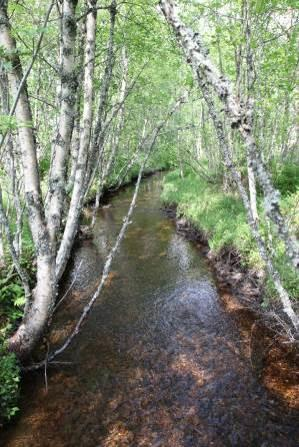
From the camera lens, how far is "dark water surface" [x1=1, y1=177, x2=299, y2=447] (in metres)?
5.33

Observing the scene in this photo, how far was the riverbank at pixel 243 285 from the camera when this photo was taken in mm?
6531

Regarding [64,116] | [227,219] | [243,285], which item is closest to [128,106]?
[227,219]

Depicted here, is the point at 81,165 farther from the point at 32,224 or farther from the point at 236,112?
the point at 236,112

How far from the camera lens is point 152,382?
21.2 feet

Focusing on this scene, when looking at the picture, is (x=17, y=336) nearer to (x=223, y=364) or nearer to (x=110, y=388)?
(x=110, y=388)

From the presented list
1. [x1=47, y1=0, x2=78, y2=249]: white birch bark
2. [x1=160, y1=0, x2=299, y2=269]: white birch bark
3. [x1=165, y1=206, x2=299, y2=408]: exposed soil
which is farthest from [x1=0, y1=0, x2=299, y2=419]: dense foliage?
[x1=165, y1=206, x2=299, y2=408]: exposed soil

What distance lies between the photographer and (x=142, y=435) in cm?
533

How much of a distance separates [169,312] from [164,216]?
978 centimetres

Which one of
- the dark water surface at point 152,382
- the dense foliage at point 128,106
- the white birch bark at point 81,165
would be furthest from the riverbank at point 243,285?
the white birch bark at point 81,165

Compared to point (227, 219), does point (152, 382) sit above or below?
below

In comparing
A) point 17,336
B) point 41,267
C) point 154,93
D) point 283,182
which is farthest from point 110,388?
point 154,93

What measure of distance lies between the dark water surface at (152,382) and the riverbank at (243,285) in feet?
0.98

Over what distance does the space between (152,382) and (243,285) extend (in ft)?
13.7

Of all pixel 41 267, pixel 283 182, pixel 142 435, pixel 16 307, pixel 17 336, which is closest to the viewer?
pixel 142 435
